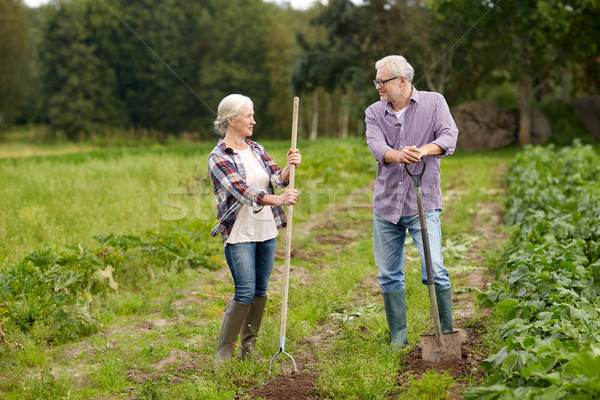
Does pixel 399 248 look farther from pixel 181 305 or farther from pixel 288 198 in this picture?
pixel 181 305

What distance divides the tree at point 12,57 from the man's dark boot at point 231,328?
44.2 meters

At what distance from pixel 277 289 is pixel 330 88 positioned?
85.0ft

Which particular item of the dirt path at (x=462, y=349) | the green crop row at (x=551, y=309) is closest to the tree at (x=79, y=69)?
the dirt path at (x=462, y=349)

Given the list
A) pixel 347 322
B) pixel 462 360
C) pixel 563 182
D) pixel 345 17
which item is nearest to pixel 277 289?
pixel 347 322

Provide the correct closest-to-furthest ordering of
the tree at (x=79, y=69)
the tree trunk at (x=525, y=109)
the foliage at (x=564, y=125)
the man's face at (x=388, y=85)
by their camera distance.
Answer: the man's face at (x=388, y=85) < the tree trunk at (x=525, y=109) < the foliage at (x=564, y=125) < the tree at (x=79, y=69)

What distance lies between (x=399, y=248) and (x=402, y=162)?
0.71 meters

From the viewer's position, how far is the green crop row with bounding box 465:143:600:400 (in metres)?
2.96

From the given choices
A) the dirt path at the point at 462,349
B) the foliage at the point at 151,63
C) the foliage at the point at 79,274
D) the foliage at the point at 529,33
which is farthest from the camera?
the foliage at the point at 151,63

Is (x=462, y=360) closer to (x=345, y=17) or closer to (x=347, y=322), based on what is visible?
(x=347, y=322)

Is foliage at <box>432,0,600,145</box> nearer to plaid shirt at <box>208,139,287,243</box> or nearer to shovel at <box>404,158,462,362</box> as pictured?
plaid shirt at <box>208,139,287,243</box>

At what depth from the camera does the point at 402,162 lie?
405cm

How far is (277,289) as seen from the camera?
6.34 m

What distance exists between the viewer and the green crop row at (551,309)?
2.96 m

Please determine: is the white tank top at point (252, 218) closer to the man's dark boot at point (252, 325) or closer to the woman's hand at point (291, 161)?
the woman's hand at point (291, 161)
